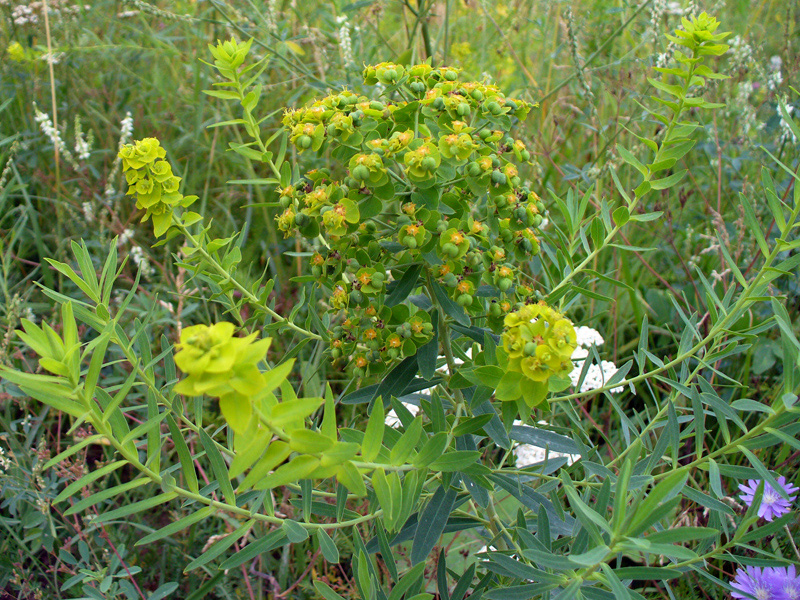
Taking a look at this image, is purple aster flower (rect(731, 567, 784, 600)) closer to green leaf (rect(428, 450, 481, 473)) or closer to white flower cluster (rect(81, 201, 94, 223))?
green leaf (rect(428, 450, 481, 473))

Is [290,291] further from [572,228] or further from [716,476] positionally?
[716,476]

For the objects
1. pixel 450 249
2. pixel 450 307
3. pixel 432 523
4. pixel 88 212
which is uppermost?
pixel 450 249

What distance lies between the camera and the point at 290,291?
2850 mm

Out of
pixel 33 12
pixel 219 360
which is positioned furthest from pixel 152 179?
pixel 33 12

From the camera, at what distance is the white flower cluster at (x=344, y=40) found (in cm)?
275

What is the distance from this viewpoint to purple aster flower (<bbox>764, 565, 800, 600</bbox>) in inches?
54.8

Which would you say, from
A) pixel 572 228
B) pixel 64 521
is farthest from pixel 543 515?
pixel 64 521

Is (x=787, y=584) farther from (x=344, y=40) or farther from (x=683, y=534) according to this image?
(x=344, y=40)

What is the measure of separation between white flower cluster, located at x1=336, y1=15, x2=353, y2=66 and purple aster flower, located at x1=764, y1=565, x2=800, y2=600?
2.28 metres

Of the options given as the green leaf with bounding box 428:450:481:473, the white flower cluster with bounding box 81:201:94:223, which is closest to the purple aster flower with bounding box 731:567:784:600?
the green leaf with bounding box 428:450:481:473

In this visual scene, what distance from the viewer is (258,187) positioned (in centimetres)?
306

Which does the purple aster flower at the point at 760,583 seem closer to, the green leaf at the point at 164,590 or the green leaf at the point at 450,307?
the green leaf at the point at 450,307

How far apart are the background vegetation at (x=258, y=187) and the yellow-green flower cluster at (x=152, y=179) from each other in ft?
2.30

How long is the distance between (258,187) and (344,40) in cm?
78
